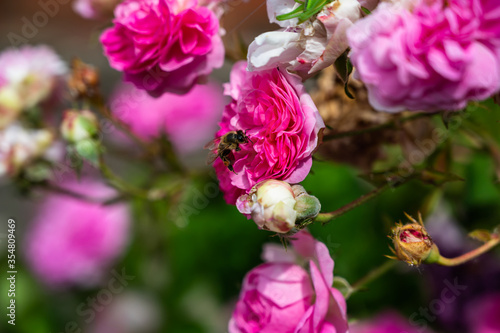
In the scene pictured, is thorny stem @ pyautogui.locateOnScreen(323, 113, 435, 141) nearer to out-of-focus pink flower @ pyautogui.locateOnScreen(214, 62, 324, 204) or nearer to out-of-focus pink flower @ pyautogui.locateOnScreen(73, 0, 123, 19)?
out-of-focus pink flower @ pyautogui.locateOnScreen(214, 62, 324, 204)

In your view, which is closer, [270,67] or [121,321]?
[270,67]

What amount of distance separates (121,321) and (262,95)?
1.80ft

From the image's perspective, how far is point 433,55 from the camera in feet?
0.73

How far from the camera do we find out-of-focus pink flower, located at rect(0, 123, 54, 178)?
500 millimetres

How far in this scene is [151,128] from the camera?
0.71m

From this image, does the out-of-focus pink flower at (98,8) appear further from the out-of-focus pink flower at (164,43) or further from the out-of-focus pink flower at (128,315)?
the out-of-focus pink flower at (128,315)

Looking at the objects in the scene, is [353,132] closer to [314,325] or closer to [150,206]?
[314,325]

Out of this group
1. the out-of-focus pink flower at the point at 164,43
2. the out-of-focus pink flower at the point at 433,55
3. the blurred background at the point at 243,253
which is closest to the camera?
the out-of-focus pink flower at the point at 433,55

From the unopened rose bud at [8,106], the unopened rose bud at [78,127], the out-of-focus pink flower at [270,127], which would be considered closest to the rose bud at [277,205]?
the out-of-focus pink flower at [270,127]

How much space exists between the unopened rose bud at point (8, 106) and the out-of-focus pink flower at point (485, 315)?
463 mm

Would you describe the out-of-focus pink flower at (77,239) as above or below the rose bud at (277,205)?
below

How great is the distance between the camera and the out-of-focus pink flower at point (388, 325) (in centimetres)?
44

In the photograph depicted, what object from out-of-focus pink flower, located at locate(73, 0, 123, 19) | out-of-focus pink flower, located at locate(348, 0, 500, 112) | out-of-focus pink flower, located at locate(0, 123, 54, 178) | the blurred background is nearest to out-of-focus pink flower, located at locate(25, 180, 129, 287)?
the blurred background

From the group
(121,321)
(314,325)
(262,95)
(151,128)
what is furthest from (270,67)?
(121,321)
